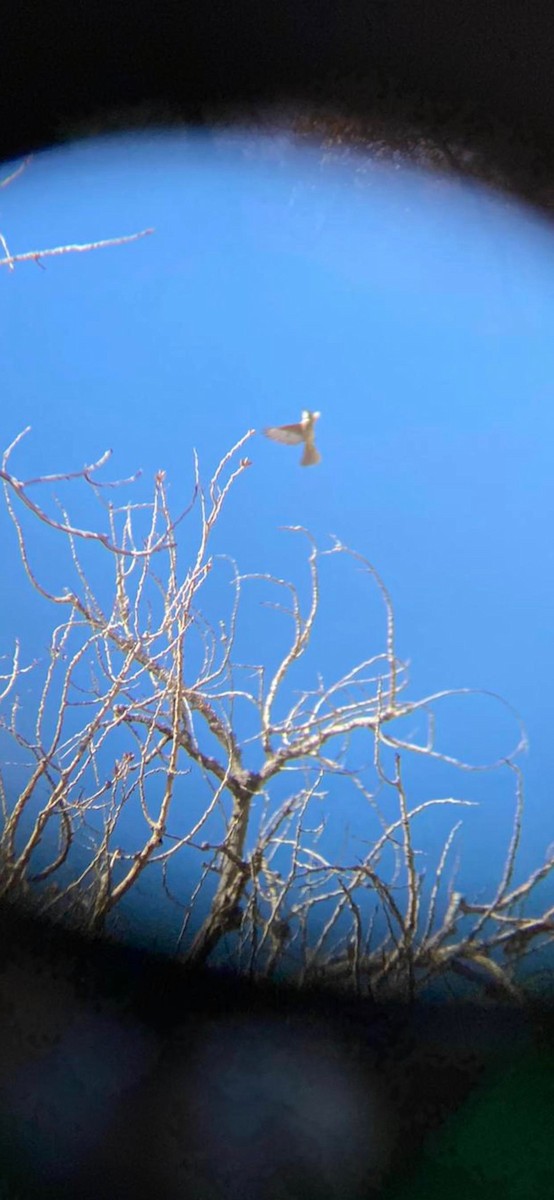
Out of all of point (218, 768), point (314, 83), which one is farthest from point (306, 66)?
point (218, 768)

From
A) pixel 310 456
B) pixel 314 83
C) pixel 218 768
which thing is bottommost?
pixel 218 768

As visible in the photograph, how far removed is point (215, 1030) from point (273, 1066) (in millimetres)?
110

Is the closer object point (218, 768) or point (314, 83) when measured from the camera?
point (314, 83)

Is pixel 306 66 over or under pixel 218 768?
over

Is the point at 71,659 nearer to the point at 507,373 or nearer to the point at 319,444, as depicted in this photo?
the point at 319,444

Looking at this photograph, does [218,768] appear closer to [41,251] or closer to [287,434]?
[287,434]

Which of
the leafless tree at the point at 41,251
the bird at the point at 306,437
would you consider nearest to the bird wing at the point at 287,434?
the bird at the point at 306,437

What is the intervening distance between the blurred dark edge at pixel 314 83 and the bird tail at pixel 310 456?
0.52 metres

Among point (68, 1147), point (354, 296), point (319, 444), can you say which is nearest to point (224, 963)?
point (68, 1147)

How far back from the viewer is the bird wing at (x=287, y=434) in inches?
54.9

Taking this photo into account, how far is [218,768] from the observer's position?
146 centimetres

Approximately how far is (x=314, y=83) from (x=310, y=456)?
594mm

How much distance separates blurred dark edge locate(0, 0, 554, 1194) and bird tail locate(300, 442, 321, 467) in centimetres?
52

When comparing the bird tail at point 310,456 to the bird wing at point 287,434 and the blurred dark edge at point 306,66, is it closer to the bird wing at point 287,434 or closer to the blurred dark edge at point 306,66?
the bird wing at point 287,434
